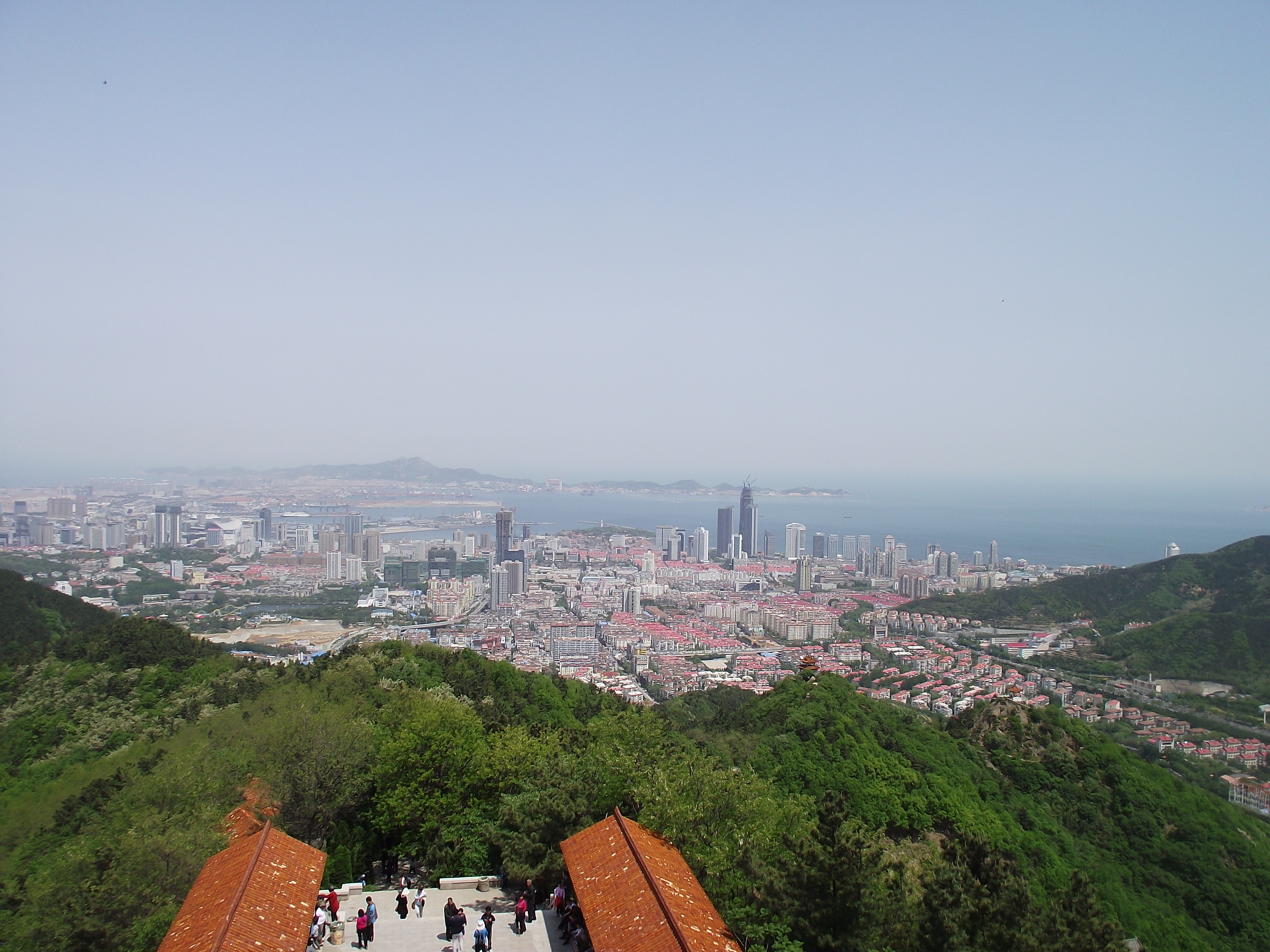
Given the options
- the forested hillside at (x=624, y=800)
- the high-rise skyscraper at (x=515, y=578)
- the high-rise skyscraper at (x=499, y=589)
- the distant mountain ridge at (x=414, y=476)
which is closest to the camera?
the forested hillside at (x=624, y=800)

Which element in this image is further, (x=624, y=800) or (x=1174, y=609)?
(x=1174, y=609)

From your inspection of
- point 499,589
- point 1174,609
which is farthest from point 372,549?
point 1174,609

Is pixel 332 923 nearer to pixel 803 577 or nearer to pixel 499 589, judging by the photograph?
pixel 499 589

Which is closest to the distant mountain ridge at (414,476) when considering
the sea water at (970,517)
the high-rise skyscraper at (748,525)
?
the sea water at (970,517)

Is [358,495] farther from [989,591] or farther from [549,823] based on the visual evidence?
[549,823]

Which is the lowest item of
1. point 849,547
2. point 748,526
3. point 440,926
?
point 849,547

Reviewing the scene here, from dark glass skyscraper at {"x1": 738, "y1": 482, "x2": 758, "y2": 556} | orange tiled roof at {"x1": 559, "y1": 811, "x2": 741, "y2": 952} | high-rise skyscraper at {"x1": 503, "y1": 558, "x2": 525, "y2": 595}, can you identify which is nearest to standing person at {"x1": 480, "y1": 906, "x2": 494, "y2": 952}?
orange tiled roof at {"x1": 559, "y1": 811, "x2": 741, "y2": 952}

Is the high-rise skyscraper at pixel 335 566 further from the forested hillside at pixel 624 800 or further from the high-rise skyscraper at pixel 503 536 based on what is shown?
the forested hillside at pixel 624 800
